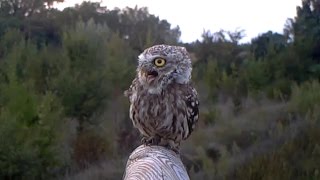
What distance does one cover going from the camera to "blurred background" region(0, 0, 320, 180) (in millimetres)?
12594

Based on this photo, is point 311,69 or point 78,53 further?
point 311,69

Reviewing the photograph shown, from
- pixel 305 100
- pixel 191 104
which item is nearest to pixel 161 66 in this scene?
pixel 191 104

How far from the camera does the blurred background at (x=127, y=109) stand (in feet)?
41.3

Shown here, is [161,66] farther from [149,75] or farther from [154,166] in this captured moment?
[154,166]

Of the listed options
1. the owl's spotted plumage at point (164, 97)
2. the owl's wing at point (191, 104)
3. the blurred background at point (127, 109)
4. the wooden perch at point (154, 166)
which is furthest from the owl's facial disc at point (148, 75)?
the blurred background at point (127, 109)

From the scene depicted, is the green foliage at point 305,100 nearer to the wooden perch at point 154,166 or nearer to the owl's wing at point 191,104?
the owl's wing at point 191,104

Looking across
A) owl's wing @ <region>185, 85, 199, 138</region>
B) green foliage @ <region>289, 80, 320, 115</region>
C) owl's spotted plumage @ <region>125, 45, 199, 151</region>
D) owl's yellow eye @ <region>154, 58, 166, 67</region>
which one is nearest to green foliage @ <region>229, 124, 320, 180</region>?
green foliage @ <region>289, 80, 320, 115</region>

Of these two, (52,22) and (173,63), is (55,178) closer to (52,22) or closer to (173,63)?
(173,63)

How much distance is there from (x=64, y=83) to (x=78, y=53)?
1.51 meters

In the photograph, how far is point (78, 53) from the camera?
1827cm

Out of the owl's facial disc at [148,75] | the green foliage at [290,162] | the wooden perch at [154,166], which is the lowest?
the green foliage at [290,162]

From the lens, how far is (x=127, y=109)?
18844 millimetres

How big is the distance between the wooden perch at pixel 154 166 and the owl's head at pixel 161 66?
420 millimetres

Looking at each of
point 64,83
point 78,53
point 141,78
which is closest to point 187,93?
point 141,78
